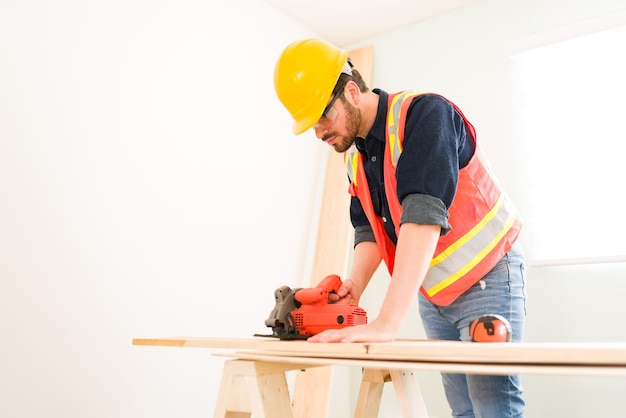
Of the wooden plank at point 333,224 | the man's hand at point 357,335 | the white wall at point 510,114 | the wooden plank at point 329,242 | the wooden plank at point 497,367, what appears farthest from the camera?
the wooden plank at point 333,224

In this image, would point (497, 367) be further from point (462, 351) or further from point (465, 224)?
point (465, 224)

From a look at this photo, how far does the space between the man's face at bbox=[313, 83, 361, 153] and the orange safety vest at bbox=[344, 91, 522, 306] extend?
0.12 meters

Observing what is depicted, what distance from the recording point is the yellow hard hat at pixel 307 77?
149cm

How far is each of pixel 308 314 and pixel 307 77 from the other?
68 cm

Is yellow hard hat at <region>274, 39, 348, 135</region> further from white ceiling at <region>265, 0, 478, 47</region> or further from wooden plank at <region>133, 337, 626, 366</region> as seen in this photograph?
white ceiling at <region>265, 0, 478, 47</region>

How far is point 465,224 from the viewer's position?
1439mm

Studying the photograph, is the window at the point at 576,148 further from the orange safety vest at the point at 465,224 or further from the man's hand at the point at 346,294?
the man's hand at the point at 346,294

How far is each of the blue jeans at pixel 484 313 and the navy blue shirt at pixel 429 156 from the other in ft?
0.86

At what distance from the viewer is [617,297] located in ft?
7.50

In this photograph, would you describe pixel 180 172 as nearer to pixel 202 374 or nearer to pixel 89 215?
pixel 89 215

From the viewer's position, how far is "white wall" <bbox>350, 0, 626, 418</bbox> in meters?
2.30

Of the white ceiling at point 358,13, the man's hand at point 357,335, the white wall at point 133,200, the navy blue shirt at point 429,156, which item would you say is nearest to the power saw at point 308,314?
the man's hand at point 357,335

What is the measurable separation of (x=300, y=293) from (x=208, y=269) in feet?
3.69

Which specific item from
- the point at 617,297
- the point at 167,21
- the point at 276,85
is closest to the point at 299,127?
the point at 276,85
